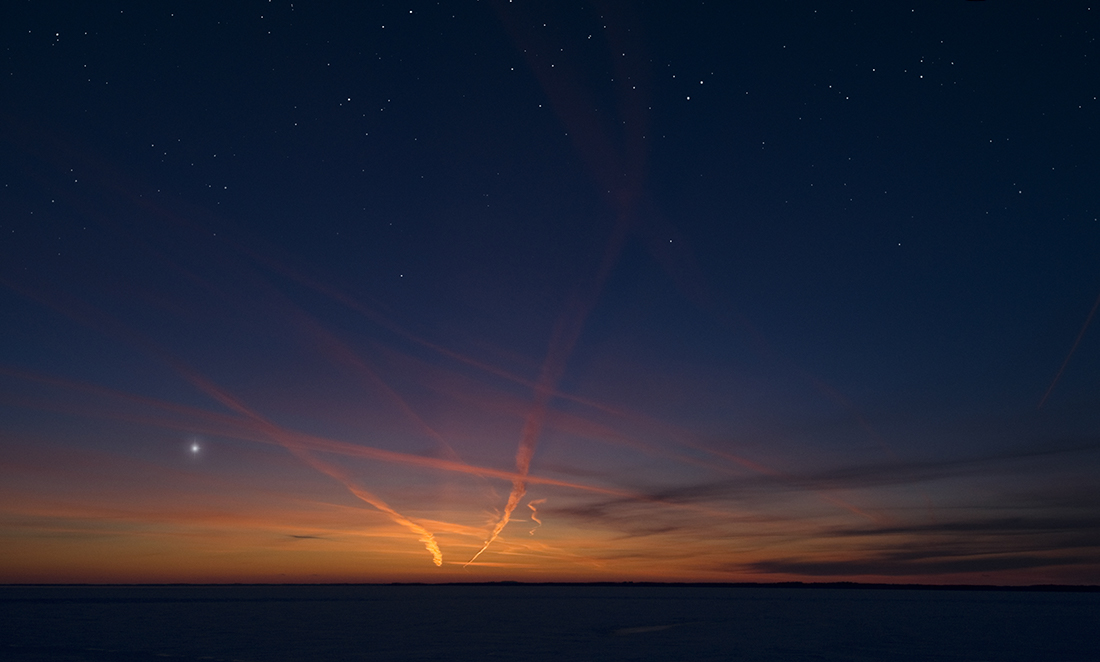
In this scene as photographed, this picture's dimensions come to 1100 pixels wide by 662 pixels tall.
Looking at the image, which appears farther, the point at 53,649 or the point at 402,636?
the point at 402,636

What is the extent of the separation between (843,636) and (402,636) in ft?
110

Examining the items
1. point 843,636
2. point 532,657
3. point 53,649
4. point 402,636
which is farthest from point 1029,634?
point 53,649

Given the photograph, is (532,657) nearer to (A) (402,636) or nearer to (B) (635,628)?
(A) (402,636)

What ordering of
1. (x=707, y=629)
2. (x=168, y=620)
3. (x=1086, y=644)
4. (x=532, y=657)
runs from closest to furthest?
(x=532, y=657), (x=1086, y=644), (x=707, y=629), (x=168, y=620)

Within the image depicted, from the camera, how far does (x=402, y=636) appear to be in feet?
A: 171

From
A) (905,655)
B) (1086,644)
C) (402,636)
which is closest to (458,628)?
(402,636)

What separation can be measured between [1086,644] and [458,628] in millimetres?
46860

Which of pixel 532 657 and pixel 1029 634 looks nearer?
pixel 532 657

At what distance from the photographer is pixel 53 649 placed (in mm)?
41500

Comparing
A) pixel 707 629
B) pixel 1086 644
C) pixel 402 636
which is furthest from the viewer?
pixel 707 629

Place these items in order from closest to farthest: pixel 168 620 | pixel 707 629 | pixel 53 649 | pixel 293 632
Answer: pixel 53 649 → pixel 293 632 → pixel 707 629 → pixel 168 620

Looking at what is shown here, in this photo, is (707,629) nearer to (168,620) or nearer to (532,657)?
(532,657)

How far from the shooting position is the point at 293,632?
56.6 m

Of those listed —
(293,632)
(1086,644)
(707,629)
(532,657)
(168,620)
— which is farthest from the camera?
(168,620)
